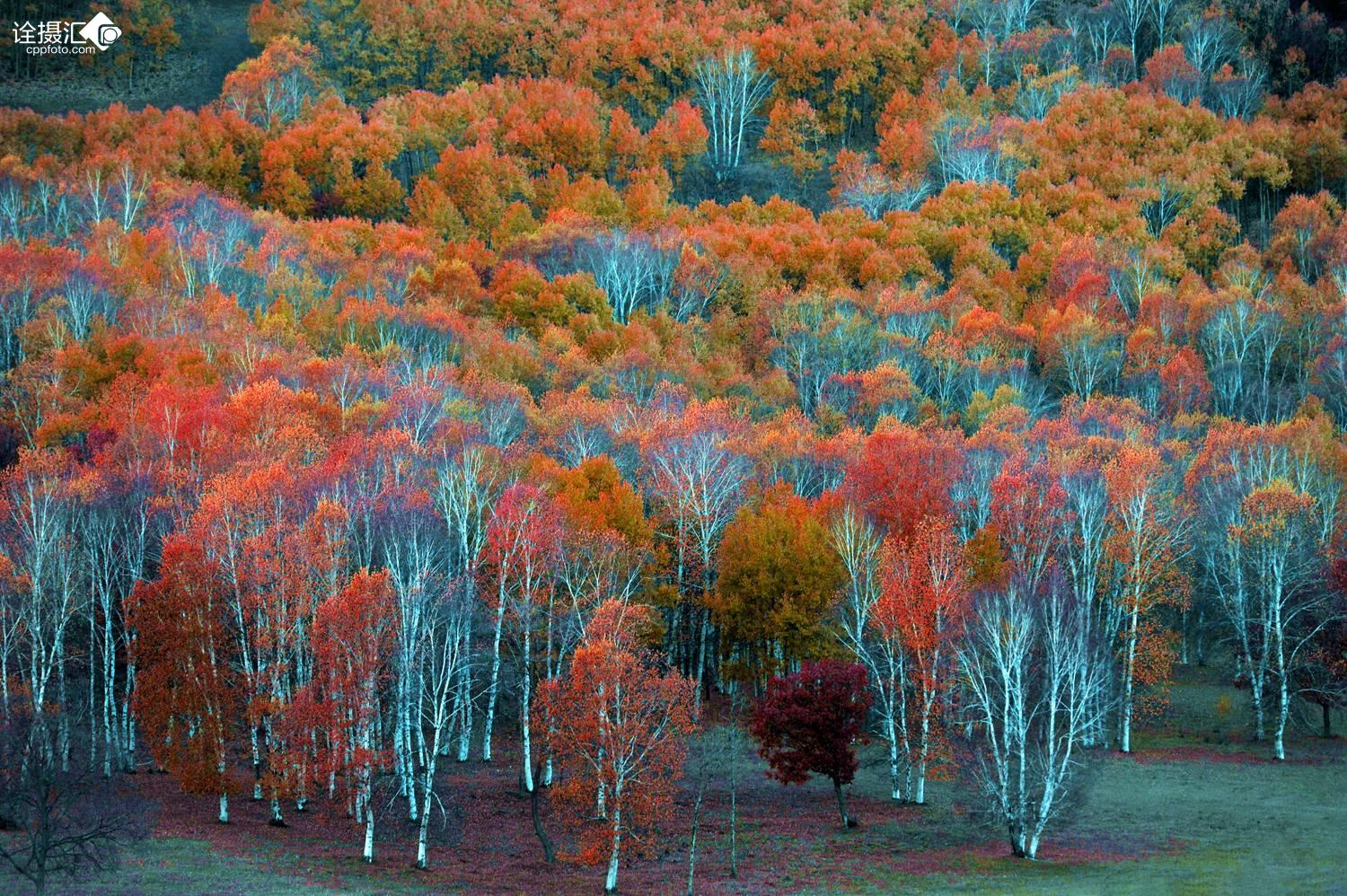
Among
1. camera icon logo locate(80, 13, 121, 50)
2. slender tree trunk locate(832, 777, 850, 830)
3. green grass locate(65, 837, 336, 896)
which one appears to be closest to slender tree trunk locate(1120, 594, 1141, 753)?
slender tree trunk locate(832, 777, 850, 830)

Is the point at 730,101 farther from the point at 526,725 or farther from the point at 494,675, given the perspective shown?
the point at 526,725

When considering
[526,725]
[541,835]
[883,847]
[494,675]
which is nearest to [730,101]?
[494,675]

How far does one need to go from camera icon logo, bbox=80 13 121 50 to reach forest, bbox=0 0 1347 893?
19684 millimetres

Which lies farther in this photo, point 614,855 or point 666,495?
point 666,495

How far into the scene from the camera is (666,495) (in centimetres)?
6141

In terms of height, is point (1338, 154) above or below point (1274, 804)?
above

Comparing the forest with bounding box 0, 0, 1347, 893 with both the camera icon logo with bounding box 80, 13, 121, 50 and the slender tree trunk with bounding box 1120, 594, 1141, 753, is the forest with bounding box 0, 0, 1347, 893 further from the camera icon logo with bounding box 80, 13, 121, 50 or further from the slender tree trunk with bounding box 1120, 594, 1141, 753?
the camera icon logo with bounding box 80, 13, 121, 50

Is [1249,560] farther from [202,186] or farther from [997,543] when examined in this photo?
[202,186]

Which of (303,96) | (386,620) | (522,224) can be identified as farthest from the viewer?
(303,96)

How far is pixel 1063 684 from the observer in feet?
143

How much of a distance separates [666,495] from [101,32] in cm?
11938

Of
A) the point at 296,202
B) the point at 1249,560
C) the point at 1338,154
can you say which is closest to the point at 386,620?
the point at 1249,560

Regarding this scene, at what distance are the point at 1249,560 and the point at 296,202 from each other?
304 feet

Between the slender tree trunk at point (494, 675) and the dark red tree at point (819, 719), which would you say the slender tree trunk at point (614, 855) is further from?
the dark red tree at point (819, 719)
